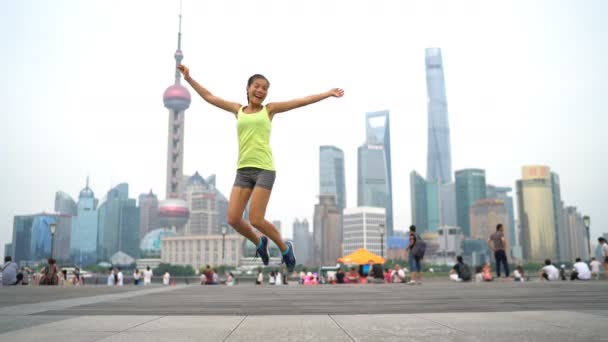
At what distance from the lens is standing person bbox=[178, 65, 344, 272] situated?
6.55 meters

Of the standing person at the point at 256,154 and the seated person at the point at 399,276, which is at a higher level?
the standing person at the point at 256,154

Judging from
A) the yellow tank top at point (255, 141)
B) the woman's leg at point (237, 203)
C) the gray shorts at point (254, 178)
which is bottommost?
the woman's leg at point (237, 203)

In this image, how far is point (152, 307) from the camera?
242 inches

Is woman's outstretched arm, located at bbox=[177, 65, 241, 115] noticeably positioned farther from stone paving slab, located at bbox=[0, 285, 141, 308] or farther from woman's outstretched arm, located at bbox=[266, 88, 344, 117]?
stone paving slab, located at bbox=[0, 285, 141, 308]

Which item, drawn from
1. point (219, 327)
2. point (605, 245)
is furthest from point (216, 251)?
point (219, 327)

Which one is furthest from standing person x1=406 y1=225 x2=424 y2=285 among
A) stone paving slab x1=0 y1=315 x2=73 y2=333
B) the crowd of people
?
stone paving slab x1=0 y1=315 x2=73 y2=333

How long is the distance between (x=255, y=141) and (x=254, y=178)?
479 mm

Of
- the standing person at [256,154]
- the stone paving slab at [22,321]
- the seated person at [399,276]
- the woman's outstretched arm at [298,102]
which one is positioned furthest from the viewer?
the seated person at [399,276]

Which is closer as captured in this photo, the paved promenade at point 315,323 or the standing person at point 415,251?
the paved promenade at point 315,323

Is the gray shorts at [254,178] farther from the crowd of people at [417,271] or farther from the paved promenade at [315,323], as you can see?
the crowd of people at [417,271]

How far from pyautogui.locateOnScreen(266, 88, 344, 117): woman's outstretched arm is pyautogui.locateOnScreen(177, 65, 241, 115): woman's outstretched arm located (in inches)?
19.7

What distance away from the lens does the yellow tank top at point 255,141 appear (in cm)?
658

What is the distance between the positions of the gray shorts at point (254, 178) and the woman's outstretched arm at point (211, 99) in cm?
95

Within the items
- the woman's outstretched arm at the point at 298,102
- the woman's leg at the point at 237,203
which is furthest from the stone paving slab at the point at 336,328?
the woman's outstretched arm at the point at 298,102
